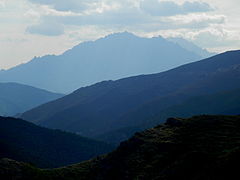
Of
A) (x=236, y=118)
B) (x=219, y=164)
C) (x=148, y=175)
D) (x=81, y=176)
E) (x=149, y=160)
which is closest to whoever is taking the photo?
(x=219, y=164)

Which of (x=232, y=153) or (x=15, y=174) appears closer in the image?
(x=232, y=153)

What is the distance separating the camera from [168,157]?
149 meters

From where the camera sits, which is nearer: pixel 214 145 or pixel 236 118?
pixel 214 145

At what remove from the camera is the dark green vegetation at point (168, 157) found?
12925cm

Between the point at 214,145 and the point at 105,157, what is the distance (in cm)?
5000

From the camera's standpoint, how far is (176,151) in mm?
150500

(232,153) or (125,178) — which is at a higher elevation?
(232,153)

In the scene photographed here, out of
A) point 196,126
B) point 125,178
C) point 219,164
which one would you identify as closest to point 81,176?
point 125,178

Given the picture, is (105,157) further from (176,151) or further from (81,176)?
(176,151)

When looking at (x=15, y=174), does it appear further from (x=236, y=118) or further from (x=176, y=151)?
(x=236, y=118)

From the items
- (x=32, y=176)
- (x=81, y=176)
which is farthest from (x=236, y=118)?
(x=32, y=176)

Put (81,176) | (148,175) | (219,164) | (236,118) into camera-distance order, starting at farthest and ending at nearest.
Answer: (236,118) < (81,176) < (148,175) < (219,164)

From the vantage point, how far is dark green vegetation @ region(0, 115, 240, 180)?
12925cm

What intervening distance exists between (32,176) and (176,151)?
5591cm
